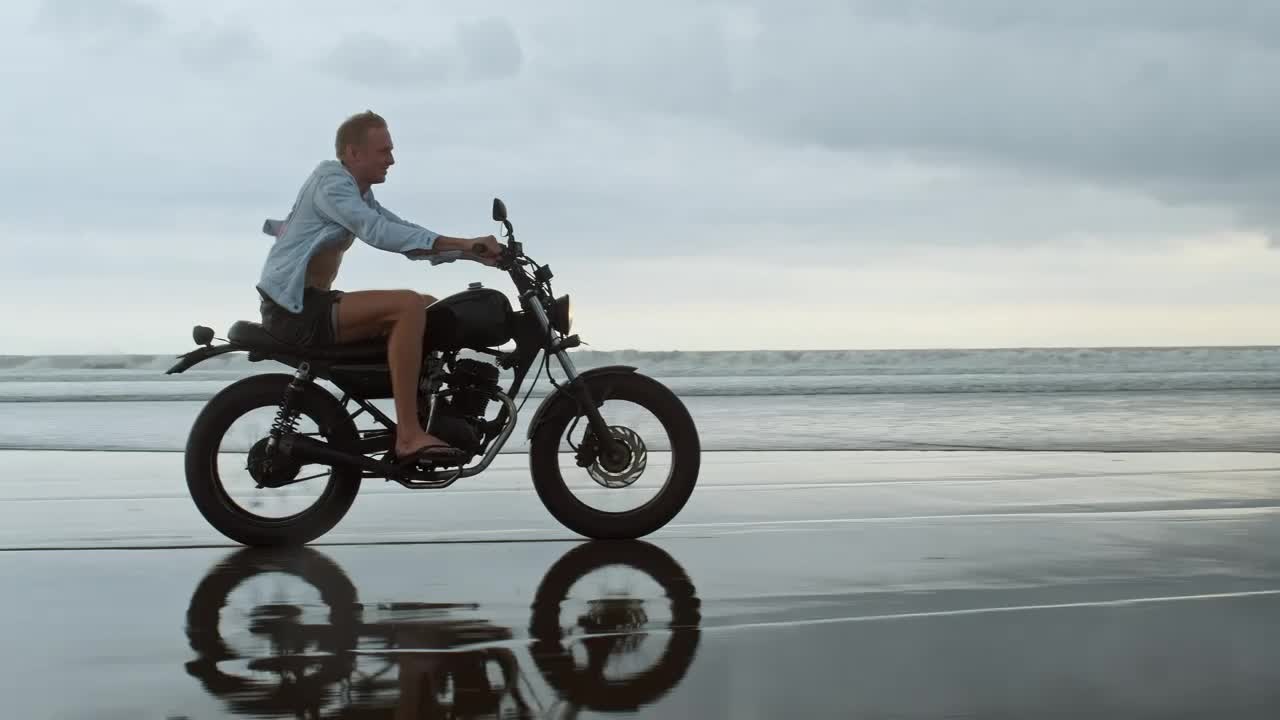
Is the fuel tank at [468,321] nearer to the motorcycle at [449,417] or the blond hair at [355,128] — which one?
the motorcycle at [449,417]

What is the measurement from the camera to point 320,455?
709 cm

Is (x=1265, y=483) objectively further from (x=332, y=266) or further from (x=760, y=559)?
(x=332, y=266)

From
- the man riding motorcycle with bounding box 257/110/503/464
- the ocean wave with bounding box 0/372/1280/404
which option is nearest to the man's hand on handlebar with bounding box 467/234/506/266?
the man riding motorcycle with bounding box 257/110/503/464

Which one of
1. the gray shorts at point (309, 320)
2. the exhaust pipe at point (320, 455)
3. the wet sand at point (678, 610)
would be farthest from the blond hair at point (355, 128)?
the wet sand at point (678, 610)

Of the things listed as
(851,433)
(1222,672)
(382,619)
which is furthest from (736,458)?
(1222,672)

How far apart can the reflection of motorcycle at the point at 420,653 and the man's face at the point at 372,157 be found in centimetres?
217

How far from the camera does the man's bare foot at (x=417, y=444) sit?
22.6ft

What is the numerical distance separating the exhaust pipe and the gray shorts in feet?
1.59

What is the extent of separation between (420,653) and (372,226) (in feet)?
9.48

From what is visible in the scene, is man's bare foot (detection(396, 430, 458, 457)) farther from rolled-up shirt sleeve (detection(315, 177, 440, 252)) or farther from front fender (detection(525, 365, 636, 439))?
rolled-up shirt sleeve (detection(315, 177, 440, 252))

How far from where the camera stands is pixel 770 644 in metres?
4.57

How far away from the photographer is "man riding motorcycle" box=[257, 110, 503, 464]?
22.6 feet

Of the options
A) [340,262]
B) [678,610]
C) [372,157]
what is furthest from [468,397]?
[678,610]

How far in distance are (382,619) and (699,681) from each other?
4.78 feet
